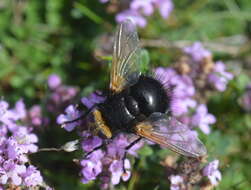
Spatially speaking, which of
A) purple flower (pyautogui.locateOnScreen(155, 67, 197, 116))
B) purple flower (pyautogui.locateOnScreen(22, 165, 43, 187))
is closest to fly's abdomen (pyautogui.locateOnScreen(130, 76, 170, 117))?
purple flower (pyautogui.locateOnScreen(155, 67, 197, 116))

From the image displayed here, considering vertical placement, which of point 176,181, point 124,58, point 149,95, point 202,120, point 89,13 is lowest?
point 176,181

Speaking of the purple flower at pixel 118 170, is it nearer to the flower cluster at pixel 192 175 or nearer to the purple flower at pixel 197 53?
the flower cluster at pixel 192 175

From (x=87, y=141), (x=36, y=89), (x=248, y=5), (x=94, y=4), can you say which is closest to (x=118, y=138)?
(x=87, y=141)

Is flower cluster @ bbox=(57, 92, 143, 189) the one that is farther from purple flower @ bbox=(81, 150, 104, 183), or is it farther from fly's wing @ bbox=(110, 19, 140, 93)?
fly's wing @ bbox=(110, 19, 140, 93)

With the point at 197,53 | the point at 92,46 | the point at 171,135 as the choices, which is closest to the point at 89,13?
the point at 92,46

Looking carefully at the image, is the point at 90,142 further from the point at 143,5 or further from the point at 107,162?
the point at 143,5

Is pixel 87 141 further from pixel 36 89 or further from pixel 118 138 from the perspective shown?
pixel 36 89

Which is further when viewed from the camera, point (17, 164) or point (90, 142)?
point (90, 142)
